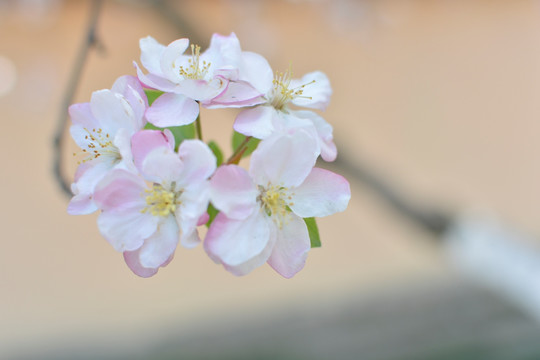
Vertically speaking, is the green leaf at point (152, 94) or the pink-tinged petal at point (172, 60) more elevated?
the pink-tinged petal at point (172, 60)

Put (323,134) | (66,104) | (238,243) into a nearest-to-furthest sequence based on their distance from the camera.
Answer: (238,243) → (323,134) → (66,104)

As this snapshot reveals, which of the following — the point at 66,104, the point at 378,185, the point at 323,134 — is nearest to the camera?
the point at 323,134

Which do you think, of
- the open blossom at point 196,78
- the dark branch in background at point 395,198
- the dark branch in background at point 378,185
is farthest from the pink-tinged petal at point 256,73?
the dark branch in background at point 395,198

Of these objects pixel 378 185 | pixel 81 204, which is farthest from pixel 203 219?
pixel 378 185

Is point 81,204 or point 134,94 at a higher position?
point 134,94

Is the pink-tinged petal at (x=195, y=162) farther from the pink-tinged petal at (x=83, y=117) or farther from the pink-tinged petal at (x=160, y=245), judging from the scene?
the pink-tinged petal at (x=83, y=117)

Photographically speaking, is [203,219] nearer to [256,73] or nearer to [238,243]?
[238,243]

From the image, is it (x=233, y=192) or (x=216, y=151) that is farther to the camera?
(x=216, y=151)

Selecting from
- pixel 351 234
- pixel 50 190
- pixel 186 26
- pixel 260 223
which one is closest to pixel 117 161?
pixel 260 223
